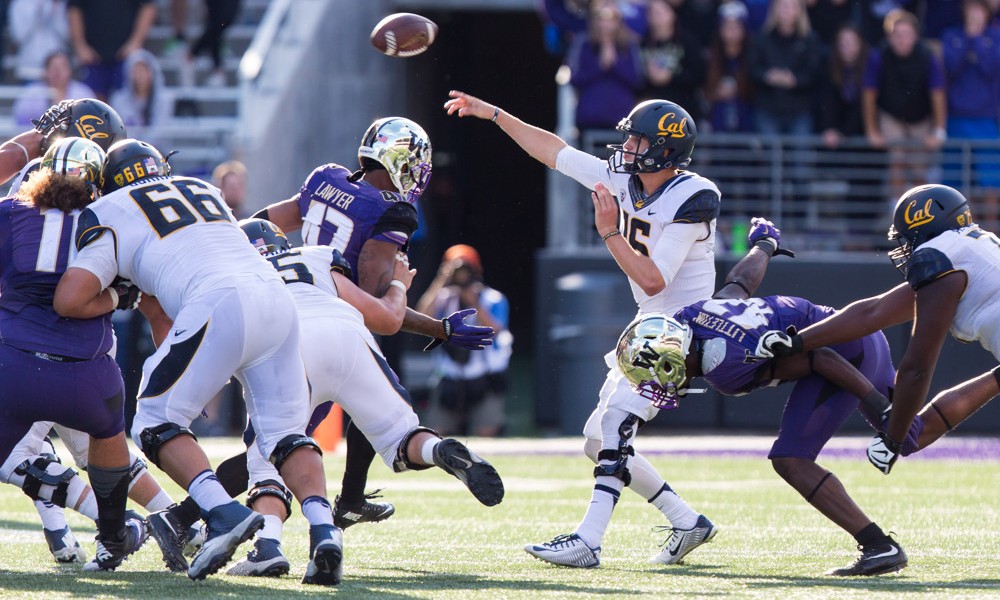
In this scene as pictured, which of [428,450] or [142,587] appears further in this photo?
[428,450]

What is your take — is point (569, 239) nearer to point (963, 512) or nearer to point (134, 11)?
point (134, 11)

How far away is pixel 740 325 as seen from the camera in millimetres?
5770

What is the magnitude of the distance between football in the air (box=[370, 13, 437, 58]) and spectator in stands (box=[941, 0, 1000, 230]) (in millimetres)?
6413

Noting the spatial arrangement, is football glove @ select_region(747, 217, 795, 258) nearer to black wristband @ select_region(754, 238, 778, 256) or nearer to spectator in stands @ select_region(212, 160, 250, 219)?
black wristband @ select_region(754, 238, 778, 256)

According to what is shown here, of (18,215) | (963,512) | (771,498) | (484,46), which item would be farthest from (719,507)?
(484,46)

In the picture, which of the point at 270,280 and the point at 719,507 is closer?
the point at 270,280

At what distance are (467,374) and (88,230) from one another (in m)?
7.39

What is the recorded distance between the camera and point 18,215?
539 cm

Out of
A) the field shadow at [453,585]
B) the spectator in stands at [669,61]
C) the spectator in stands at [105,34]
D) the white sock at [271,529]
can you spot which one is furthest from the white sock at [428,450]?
the spectator in stands at [105,34]

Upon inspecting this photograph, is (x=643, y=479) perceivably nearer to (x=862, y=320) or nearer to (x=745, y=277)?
(x=745, y=277)

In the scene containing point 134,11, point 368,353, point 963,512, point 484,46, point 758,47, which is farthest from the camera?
point 484,46

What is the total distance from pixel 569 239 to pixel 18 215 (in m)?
7.76

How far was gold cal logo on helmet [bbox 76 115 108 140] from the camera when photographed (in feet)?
20.3

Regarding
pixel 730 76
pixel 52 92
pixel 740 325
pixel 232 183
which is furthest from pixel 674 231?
pixel 52 92
